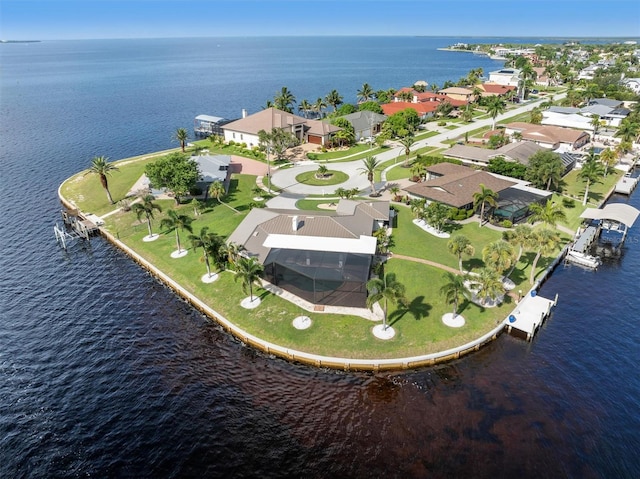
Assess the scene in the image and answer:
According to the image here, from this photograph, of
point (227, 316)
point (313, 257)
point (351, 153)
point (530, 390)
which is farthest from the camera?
point (351, 153)

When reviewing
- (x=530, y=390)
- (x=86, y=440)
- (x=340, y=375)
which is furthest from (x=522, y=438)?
(x=86, y=440)

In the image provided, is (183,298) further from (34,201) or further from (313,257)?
(34,201)

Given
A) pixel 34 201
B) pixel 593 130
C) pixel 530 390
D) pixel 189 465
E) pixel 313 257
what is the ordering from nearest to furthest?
pixel 189 465
pixel 530 390
pixel 313 257
pixel 34 201
pixel 593 130

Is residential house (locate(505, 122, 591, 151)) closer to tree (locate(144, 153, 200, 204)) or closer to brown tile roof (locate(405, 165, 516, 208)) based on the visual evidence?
brown tile roof (locate(405, 165, 516, 208))

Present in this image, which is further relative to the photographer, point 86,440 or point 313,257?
point 313,257

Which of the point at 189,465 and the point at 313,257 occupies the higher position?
the point at 313,257

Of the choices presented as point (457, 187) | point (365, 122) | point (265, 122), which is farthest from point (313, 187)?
point (365, 122)

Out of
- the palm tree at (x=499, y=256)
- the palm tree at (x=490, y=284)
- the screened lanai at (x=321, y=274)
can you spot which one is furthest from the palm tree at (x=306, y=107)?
the palm tree at (x=490, y=284)

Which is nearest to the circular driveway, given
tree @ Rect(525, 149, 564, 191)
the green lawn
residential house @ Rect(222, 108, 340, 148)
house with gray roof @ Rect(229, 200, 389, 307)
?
the green lawn
